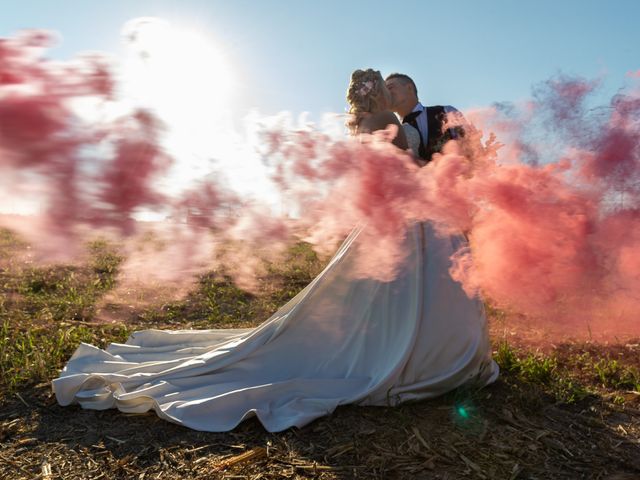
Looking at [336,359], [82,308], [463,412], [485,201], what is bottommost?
[82,308]

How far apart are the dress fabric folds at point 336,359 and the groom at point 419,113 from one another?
1.87ft

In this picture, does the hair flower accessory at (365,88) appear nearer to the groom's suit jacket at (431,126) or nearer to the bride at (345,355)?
the bride at (345,355)

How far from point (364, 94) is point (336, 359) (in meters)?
1.79

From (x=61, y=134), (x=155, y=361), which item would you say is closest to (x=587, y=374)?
(x=155, y=361)

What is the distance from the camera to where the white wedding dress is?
3.55 meters

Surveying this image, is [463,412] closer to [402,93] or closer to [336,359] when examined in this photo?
[336,359]

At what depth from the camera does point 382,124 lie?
356 centimetres

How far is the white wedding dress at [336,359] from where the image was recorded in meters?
3.55

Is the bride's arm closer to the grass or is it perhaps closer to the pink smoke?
the pink smoke

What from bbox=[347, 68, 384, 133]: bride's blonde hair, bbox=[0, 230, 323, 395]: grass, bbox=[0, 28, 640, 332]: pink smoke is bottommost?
bbox=[0, 230, 323, 395]: grass

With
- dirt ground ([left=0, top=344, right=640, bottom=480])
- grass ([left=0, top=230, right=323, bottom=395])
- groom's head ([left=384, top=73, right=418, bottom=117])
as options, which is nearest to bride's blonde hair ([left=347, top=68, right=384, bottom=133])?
groom's head ([left=384, top=73, right=418, bottom=117])

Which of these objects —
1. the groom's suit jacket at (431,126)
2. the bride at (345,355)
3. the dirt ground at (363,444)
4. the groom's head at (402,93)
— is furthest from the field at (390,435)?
the groom's head at (402,93)

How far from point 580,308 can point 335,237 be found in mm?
1301

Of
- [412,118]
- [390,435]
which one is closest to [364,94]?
[412,118]
